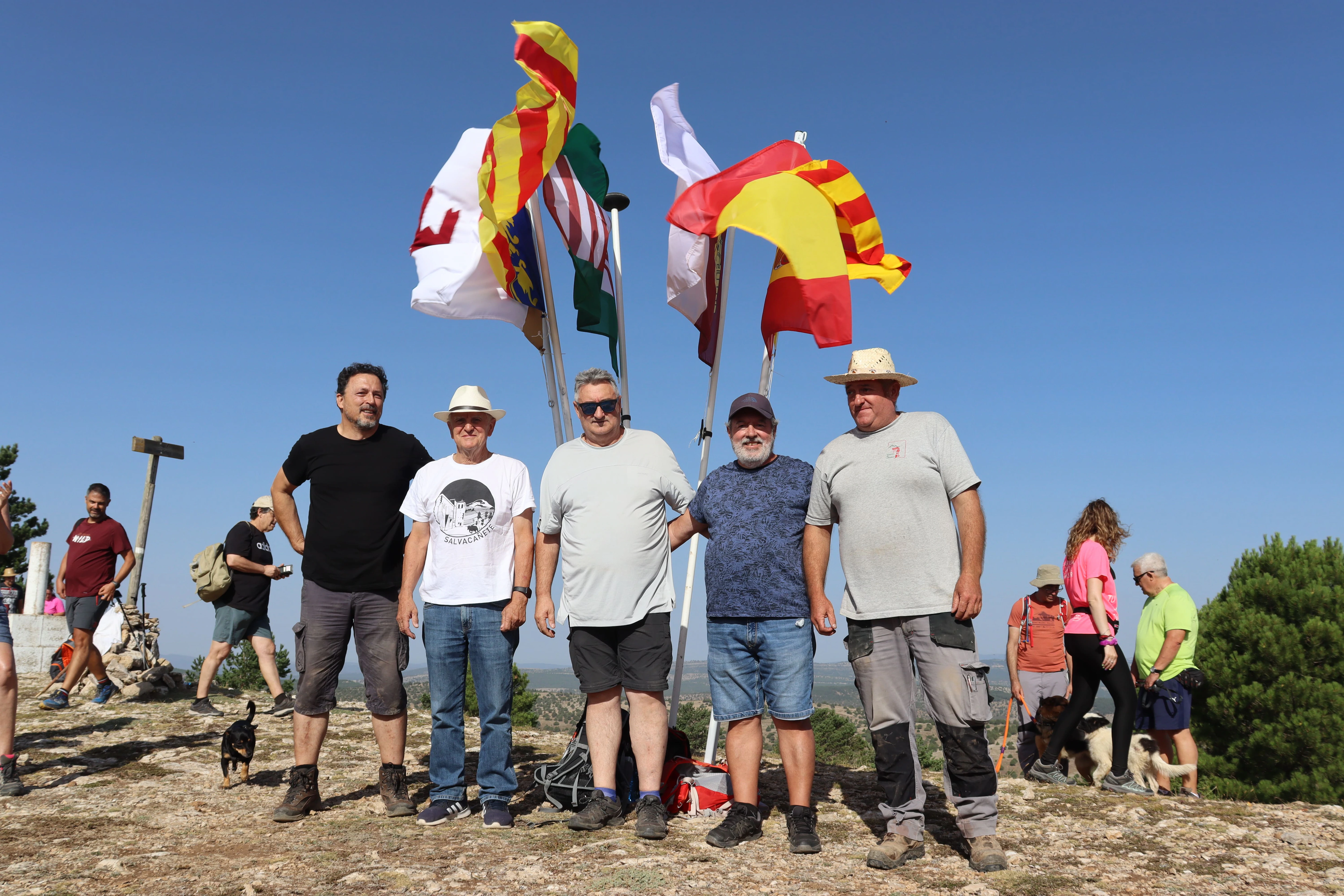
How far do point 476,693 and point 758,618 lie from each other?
1743mm

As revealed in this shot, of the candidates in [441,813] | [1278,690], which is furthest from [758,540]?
[1278,690]

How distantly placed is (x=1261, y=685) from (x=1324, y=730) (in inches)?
39.9

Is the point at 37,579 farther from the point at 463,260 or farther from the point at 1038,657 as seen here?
the point at 1038,657

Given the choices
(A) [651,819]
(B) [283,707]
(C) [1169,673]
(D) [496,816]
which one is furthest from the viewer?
(B) [283,707]

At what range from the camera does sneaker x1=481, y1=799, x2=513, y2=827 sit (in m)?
4.87

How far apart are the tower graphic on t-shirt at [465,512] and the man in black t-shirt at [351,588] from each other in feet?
1.45

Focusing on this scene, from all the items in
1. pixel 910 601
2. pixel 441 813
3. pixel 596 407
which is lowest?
pixel 441 813

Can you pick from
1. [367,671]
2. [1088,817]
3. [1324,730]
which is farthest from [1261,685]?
[367,671]

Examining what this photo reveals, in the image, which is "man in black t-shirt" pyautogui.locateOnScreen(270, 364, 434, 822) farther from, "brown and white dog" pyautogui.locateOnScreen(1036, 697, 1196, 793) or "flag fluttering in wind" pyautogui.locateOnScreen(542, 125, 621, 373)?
"brown and white dog" pyautogui.locateOnScreen(1036, 697, 1196, 793)

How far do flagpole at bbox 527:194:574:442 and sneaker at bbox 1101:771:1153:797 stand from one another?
16.3 feet

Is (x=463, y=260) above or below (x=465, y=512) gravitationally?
above

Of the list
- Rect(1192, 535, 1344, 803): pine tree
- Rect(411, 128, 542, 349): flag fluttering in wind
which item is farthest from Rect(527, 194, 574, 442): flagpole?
Rect(1192, 535, 1344, 803): pine tree

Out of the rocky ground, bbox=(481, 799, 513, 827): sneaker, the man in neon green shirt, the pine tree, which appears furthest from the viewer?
the pine tree

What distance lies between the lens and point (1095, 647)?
6758 millimetres
